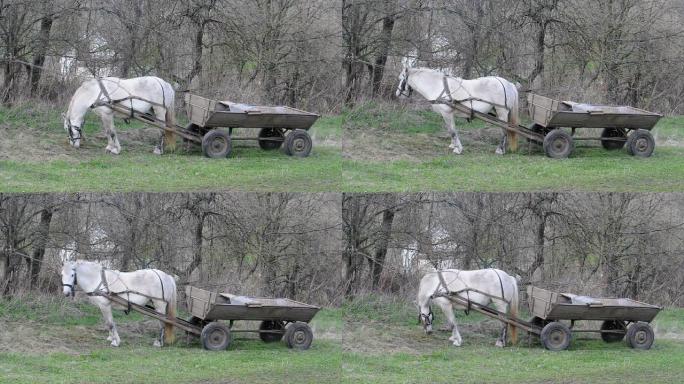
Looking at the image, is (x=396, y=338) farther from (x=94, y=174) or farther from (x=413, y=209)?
(x=94, y=174)

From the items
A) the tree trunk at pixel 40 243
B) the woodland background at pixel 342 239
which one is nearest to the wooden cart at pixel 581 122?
the woodland background at pixel 342 239

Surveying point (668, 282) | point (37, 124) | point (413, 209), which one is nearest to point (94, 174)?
point (37, 124)

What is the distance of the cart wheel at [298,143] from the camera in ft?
63.6

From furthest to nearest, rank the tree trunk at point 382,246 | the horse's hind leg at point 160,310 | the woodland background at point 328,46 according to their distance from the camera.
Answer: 1. the tree trunk at point 382,246
2. the woodland background at point 328,46
3. the horse's hind leg at point 160,310

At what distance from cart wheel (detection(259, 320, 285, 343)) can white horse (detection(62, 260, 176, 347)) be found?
1.47 meters

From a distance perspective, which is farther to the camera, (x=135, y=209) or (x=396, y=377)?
(x=135, y=209)

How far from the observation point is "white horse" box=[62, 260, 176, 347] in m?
18.0

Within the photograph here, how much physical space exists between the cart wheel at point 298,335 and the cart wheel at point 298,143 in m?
2.53

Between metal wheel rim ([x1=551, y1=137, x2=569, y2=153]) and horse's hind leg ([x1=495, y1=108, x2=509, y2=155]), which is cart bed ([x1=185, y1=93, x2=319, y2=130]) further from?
metal wheel rim ([x1=551, y1=137, x2=569, y2=153])

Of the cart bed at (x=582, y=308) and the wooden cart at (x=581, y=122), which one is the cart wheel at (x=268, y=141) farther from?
the cart bed at (x=582, y=308)

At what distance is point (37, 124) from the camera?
19.8m

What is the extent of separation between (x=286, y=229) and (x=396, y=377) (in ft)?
16.7

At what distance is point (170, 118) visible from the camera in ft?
62.2

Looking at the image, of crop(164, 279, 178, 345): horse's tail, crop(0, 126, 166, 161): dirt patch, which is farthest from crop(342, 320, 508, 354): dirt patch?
crop(0, 126, 166, 161): dirt patch
